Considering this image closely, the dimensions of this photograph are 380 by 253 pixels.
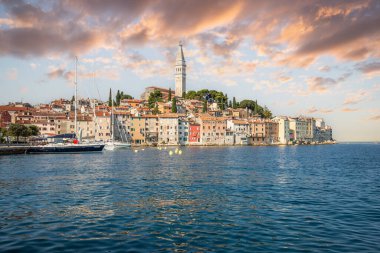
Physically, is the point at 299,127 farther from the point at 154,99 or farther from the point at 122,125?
the point at 122,125

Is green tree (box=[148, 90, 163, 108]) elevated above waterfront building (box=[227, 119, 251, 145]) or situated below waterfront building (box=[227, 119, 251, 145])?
above

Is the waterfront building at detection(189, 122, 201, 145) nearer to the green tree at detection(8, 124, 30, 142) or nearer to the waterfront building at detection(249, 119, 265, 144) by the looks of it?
the waterfront building at detection(249, 119, 265, 144)

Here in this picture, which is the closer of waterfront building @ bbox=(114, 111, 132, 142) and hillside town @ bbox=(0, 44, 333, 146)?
hillside town @ bbox=(0, 44, 333, 146)

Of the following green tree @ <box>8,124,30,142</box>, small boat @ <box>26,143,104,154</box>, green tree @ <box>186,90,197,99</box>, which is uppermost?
green tree @ <box>186,90,197,99</box>

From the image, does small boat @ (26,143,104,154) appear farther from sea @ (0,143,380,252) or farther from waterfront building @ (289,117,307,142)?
waterfront building @ (289,117,307,142)

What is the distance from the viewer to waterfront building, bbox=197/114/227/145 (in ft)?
449

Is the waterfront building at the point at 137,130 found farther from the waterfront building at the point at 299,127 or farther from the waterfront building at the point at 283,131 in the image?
the waterfront building at the point at 299,127

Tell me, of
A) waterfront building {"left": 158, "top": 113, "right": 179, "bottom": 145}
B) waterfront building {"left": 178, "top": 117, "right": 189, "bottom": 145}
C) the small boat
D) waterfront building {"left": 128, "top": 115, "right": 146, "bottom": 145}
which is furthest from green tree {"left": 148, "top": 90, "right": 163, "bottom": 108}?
the small boat

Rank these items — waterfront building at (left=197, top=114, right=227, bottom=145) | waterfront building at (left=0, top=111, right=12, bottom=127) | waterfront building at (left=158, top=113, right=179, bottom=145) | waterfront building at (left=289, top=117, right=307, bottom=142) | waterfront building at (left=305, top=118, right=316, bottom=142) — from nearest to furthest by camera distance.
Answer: waterfront building at (left=0, top=111, right=12, bottom=127) → waterfront building at (left=158, top=113, right=179, bottom=145) → waterfront building at (left=197, top=114, right=227, bottom=145) → waterfront building at (left=289, top=117, right=307, bottom=142) → waterfront building at (left=305, top=118, right=316, bottom=142)

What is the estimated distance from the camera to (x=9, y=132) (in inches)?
3219

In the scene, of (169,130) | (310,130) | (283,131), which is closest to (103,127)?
(169,130)

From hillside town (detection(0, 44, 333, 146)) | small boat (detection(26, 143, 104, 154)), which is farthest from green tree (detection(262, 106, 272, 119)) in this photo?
small boat (detection(26, 143, 104, 154))

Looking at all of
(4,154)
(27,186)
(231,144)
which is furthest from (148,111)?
(27,186)

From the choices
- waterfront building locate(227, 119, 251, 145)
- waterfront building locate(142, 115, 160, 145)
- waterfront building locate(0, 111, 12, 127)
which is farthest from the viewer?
waterfront building locate(227, 119, 251, 145)
